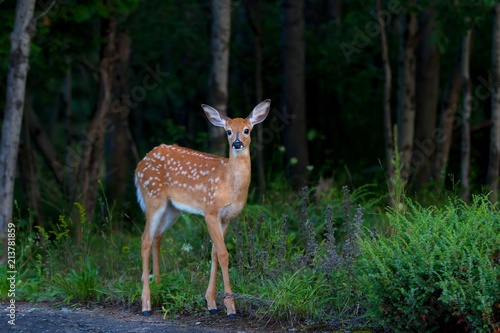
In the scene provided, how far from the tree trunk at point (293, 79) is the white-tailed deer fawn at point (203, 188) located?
5087mm

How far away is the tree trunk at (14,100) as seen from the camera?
10.1 meters

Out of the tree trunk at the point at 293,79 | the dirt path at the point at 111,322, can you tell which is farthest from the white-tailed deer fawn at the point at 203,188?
the tree trunk at the point at 293,79

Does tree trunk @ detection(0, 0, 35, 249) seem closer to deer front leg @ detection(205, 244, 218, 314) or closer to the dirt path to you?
the dirt path

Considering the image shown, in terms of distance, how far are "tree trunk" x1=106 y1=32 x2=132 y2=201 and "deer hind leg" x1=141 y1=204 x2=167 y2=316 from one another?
20.6ft

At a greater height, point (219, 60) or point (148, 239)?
point (219, 60)

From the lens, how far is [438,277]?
6551 mm

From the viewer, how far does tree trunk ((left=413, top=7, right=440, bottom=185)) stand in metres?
14.1

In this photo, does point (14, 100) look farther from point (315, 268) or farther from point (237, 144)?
point (315, 268)

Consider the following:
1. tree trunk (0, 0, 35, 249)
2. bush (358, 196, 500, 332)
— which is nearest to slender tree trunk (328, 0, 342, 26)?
tree trunk (0, 0, 35, 249)

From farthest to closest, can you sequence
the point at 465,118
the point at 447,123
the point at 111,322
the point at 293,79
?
the point at 447,123, the point at 293,79, the point at 465,118, the point at 111,322

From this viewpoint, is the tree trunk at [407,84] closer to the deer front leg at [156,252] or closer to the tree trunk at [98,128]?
the tree trunk at [98,128]

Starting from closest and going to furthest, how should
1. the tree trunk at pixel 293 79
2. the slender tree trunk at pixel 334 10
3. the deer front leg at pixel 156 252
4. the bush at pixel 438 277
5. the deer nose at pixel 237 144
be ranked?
the bush at pixel 438 277
the deer nose at pixel 237 144
the deer front leg at pixel 156 252
the tree trunk at pixel 293 79
the slender tree trunk at pixel 334 10

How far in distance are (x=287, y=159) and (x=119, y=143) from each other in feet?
13.0

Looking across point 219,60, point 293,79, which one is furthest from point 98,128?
point 293,79
